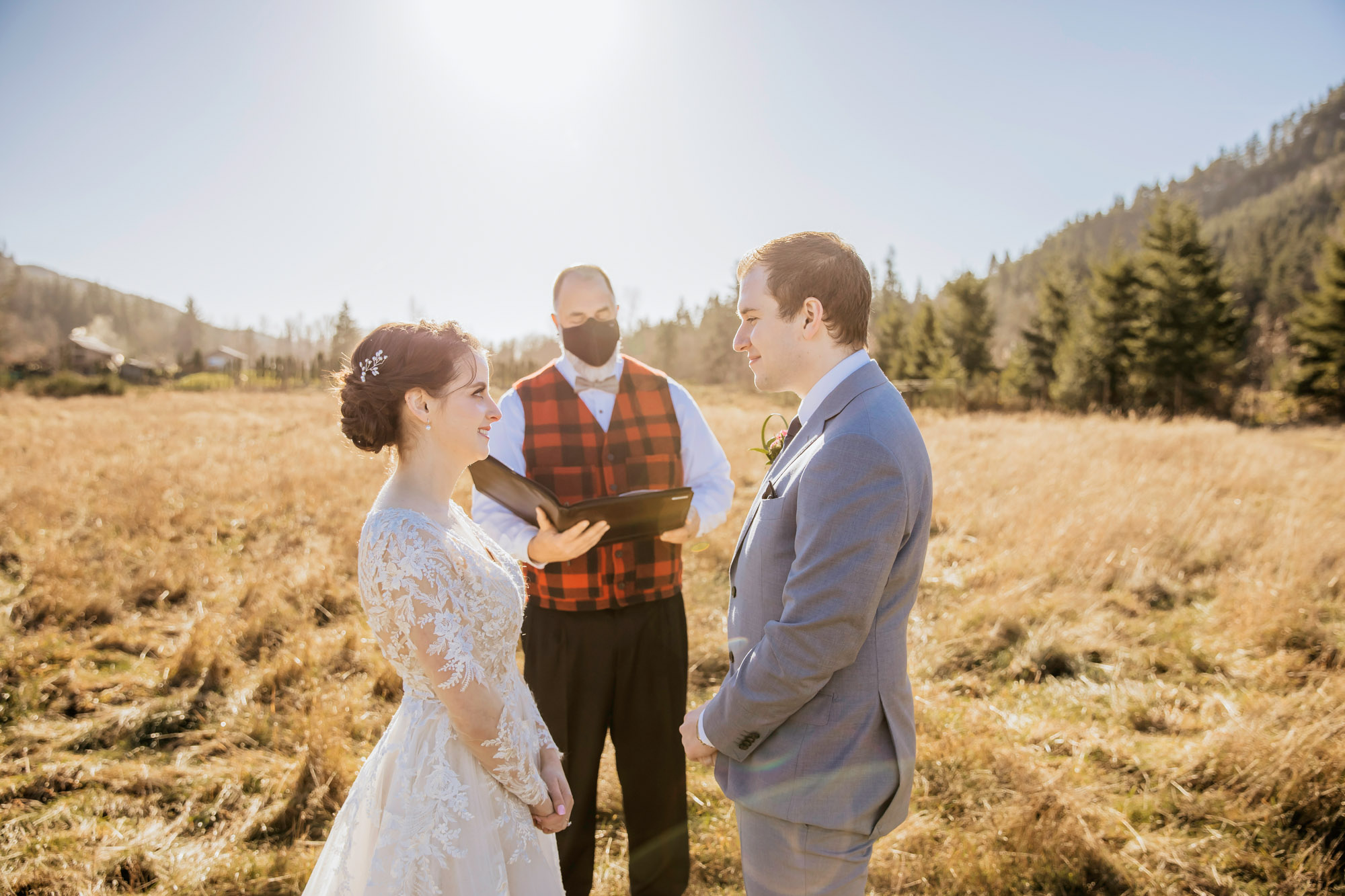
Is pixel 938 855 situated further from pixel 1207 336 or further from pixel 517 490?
pixel 1207 336

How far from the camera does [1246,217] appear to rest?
89.8 meters

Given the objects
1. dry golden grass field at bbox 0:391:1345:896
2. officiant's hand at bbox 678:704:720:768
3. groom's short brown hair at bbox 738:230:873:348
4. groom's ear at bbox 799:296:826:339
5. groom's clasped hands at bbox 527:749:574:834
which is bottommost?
dry golden grass field at bbox 0:391:1345:896

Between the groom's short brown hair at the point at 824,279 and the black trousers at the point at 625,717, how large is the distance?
1604mm

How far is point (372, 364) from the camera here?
1812 mm

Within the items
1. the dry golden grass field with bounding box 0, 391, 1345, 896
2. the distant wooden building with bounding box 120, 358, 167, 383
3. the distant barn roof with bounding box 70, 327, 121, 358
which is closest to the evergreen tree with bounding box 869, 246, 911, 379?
the dry golden grass field with bounding box 0, 391, 1345, 896

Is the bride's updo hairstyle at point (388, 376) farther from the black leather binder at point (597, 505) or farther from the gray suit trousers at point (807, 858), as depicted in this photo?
the gray suit trousers at point (807, 858)

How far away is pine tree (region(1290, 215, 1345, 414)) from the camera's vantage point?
79.0 ft

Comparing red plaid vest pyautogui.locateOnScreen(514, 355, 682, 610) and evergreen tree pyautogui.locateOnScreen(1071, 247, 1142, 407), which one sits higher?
evergreen tree pyautogui.locateOnScreen(1071, 247, 1142, 407)

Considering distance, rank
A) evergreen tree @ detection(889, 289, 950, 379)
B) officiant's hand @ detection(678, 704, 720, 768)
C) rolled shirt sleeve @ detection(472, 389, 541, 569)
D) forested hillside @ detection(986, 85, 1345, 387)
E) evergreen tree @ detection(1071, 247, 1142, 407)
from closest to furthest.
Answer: officiant's hand @ detection(678, 704, 720, 768), rolled shirt sleeve @ detection(472, 389, 541, 569), evergreen tree @ detection(1071, 247, 1142, 407), evergreen tree @ detection(889, 289, 950, 379), forested hillside @ detection(986, 85, 1345, 387)

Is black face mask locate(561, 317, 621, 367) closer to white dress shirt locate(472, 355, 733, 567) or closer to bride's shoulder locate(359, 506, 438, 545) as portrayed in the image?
white dress shirt locate(472, 355, 733, 567)

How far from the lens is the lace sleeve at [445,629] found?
1.62 m

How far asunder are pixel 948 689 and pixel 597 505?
347 centimetres

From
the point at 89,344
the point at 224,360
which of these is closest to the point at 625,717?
the point at 89,344

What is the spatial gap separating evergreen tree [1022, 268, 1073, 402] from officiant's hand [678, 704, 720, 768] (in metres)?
35.2
